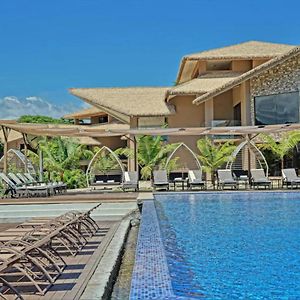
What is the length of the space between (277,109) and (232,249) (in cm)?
1894

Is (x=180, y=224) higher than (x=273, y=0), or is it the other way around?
(x=273, y=0)

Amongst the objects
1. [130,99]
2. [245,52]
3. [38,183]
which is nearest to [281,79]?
[245,52]

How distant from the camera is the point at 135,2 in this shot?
29578 millimetres

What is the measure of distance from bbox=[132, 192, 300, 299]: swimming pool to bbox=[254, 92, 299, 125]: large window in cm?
1193

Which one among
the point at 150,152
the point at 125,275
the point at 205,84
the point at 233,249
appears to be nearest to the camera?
the point at 125,275

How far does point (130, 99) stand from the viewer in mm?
31922

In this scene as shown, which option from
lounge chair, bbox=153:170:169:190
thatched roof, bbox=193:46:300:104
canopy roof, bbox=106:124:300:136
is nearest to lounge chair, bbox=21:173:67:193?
canopy roof, bbox=106:124:300:136

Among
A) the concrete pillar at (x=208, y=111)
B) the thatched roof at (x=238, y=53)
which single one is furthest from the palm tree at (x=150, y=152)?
the thatched roof at (x=238, y=53)

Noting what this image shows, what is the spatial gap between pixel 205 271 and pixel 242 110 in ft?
69.6

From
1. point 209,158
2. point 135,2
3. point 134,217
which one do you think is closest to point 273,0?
point 135,2

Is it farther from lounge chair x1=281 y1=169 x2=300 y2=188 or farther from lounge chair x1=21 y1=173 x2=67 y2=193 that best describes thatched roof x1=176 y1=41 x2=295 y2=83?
lounge chair x1=21 y1=173 x2=67 y2=193

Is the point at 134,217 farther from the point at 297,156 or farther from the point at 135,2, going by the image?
the point at 135,2

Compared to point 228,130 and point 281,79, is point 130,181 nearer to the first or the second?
point 228,130

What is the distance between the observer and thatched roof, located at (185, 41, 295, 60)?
28.3m
